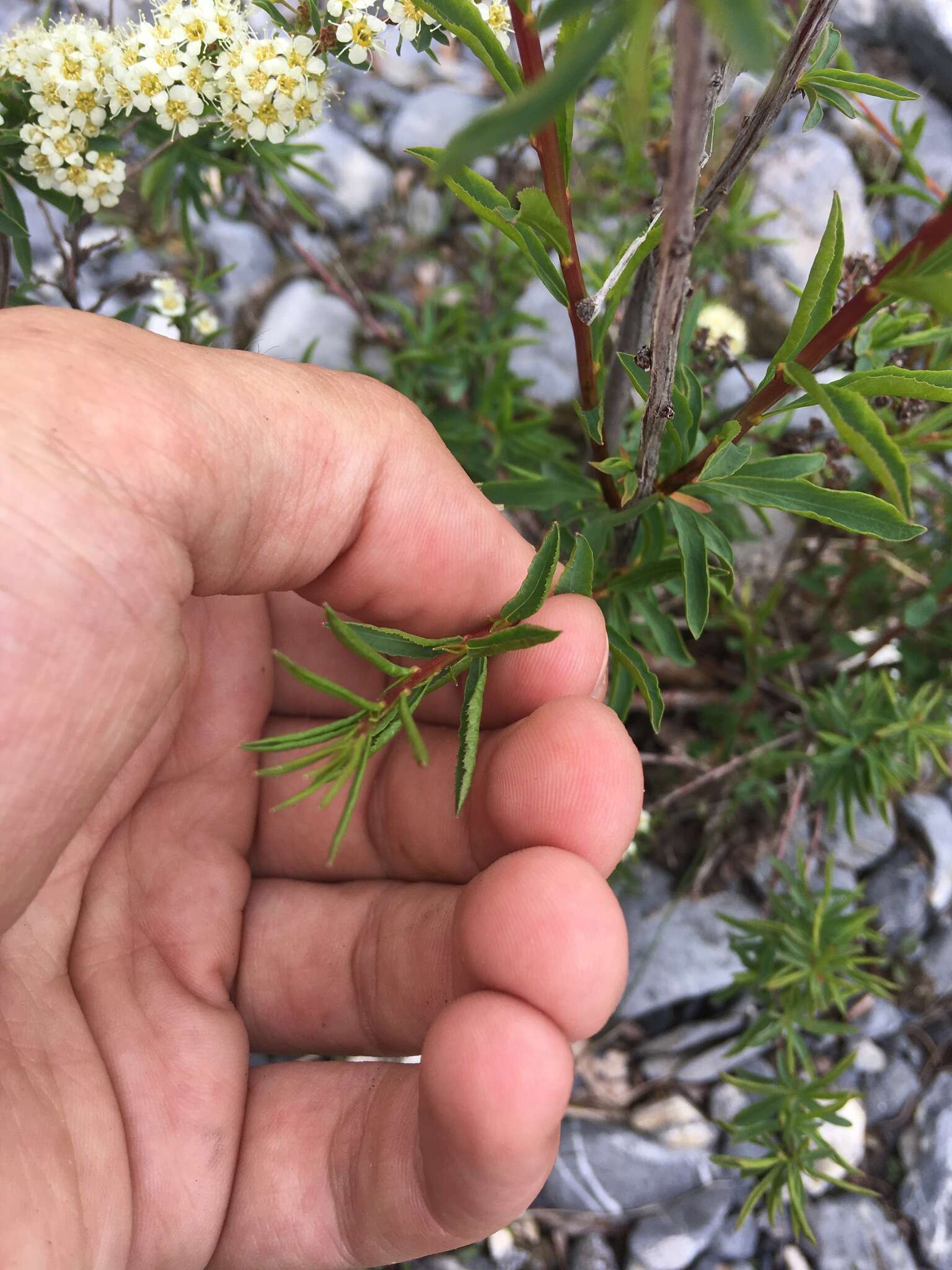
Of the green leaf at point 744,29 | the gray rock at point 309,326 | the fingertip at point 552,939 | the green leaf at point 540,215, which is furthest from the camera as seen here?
the gray rock at point 309,326

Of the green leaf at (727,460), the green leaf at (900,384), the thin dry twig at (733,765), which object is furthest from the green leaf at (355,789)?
the thin dry twig at (733,765)

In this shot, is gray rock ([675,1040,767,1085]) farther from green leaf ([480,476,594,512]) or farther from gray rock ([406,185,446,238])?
gray rock ([406,185,446,238])

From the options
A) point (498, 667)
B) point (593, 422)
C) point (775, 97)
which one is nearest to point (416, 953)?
point (498, 667)

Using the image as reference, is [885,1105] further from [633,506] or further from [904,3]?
[904,3]

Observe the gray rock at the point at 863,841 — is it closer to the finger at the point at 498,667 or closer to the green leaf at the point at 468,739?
the finger at the point at 498,667

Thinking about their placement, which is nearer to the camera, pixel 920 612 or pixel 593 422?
pixel 593 422

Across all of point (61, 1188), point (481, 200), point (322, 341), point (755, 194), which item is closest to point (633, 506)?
point (481, 200)

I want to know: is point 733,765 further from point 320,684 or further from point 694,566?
point 320,684
